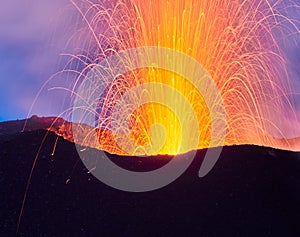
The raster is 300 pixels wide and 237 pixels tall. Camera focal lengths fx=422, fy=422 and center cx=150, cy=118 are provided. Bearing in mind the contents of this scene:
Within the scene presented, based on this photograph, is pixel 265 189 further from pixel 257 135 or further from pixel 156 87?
pixel 257 135

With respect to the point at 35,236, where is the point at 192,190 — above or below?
above

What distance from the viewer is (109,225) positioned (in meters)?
11.8

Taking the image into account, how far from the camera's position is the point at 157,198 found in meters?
12.6

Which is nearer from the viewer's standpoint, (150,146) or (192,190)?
(192,190)

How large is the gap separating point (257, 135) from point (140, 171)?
42.2ft

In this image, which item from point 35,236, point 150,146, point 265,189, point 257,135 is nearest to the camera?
point 35,236

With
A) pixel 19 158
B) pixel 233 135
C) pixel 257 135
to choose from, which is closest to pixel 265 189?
pixel 19 158

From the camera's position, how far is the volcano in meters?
11.7

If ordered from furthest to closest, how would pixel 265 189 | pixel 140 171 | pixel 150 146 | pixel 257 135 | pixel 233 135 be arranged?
1. pixel 257 135
2. pixel 233 135
3. pixel 150 146
4. pixel 140 171
5. pixel 265 189

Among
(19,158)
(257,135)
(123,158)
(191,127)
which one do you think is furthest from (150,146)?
(257,135)

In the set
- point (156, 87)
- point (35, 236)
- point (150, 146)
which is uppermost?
point (156, 87)

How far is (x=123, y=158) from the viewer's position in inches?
564

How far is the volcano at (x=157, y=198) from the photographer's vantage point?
11.7 m

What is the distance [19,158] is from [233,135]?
11826 mm
